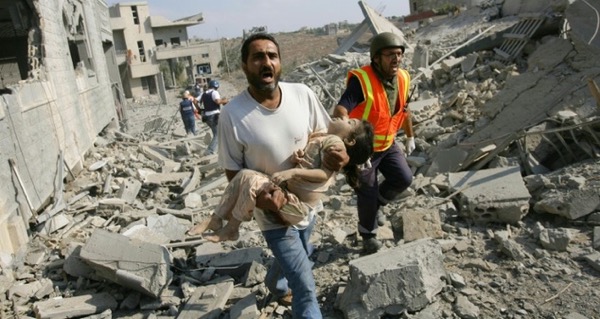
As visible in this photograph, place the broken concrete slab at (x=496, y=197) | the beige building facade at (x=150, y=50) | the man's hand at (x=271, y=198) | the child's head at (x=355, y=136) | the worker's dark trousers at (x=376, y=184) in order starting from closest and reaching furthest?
the man's hand at (x=271, y=198), the child's head at (x=355, y=136), the worker's dark trousers at (x=376, y=184), the broken concrete slab at (x=496, y=197), the beige building facade at (x=150, y=50)

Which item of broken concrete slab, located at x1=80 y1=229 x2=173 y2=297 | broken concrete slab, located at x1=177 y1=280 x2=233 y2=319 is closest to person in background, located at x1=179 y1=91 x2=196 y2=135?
broken concrete slab, located at x1=80 y1=229 x2=173 y2=297

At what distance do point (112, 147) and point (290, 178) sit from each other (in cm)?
991

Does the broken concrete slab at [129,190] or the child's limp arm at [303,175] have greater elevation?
the child's limp arm at [303,175]

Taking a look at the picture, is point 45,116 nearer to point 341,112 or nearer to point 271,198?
point 341,112

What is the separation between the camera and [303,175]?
7.98 ft

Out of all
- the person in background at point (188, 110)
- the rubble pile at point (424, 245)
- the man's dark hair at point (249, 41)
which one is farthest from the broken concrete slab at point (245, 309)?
the person in background at point (188, 110)

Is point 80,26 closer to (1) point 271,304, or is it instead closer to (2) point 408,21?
(1) point 271,304

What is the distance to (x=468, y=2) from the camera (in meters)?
25.4

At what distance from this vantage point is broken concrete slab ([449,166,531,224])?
3.84 metres

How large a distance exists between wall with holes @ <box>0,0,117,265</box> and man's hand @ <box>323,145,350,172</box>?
154 inches

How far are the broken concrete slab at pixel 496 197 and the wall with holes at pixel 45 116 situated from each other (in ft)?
15.7

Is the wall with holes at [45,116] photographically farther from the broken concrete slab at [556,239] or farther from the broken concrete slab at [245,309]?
the broken concrete slab at [556,239]

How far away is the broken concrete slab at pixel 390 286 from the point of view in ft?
9.28

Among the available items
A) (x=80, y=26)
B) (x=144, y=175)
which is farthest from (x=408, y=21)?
(x=144, y=175)
